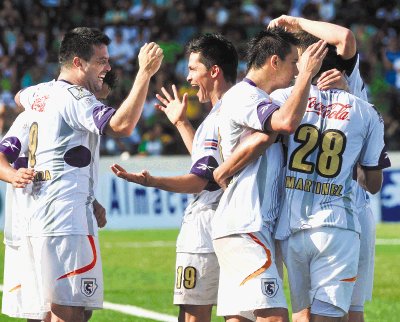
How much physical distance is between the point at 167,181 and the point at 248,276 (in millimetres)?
858

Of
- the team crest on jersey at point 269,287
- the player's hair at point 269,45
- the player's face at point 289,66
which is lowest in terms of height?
the team crest on jersey at point 269,287

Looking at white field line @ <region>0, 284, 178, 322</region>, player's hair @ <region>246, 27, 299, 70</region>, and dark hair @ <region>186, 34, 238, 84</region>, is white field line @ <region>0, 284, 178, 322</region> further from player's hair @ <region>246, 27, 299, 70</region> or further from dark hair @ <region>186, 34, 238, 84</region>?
player's hair @ <region>246, 27, 299, 70</region>

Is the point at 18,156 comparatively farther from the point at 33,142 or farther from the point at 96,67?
the point at 96,67

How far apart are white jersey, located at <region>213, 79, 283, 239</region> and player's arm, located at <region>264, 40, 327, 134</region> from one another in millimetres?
189

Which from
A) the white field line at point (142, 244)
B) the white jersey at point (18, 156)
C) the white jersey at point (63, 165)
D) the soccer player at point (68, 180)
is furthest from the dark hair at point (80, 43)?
the white field line at point (142, 244)

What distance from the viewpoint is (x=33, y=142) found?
7328mm

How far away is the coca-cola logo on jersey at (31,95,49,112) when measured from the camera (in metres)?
7.30

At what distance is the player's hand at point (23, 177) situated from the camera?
713 centimetres

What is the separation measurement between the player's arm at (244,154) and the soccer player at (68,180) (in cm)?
68

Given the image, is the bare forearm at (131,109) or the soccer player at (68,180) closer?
the bare forearm at (131,109)

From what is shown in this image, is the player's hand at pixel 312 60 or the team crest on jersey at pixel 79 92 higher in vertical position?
the player's hand at pixel 312 60

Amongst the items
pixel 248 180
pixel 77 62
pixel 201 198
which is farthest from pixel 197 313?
pixel 77 62

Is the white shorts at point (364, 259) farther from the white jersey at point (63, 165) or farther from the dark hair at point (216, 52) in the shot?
the white jersey at point (63, 165)

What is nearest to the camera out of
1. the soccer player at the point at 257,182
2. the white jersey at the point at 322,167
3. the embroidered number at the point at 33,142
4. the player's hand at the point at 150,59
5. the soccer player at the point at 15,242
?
the soccer player at the point at 257,182
